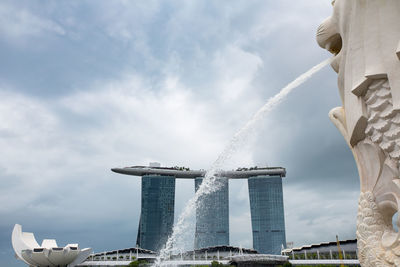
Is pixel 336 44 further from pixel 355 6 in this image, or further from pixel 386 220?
pixel 386 220

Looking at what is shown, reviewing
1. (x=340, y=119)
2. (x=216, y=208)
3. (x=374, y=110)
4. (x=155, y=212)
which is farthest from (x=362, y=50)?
(x=216, y=208)

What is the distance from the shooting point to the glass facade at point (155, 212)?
60.8 m

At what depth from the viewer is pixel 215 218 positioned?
63375 millimetres

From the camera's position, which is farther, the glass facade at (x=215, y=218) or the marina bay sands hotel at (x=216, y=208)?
the glass facade at (x=215, y=218)

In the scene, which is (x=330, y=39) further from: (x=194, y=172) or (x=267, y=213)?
(x=267, y=213)

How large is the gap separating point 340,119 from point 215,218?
5817 cm

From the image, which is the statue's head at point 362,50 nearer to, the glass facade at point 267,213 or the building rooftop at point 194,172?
the building rooftop at point 194,172

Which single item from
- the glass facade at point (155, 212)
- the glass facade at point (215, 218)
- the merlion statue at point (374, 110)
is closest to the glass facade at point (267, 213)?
the glass facade at point (215, 218)

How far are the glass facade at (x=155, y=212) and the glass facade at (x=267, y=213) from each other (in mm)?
15412

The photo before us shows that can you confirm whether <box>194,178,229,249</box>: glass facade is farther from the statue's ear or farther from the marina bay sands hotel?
the statue's ear

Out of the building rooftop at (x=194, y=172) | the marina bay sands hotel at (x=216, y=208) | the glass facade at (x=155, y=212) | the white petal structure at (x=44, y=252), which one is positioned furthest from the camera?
the marina bay sands hotel at (x=216, y=208)

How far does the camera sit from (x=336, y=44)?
7438mm

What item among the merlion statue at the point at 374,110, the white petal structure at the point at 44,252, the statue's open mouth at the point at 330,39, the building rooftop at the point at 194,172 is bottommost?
the white petal structure at the point at 44,252

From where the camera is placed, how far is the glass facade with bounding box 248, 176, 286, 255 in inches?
2435
